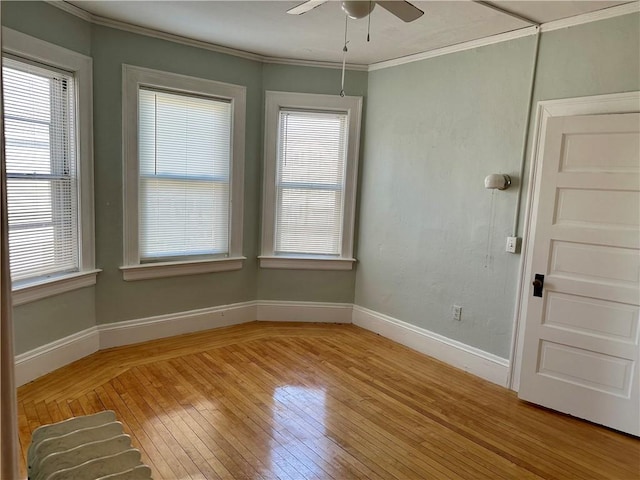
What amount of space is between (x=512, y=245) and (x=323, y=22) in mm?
2132

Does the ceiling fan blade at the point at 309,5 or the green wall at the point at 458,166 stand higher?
the ceiling fan blade at the point at 309,5

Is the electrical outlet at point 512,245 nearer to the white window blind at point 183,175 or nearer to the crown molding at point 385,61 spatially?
the crown molding at point 385,61

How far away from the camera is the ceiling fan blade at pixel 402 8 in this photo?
6.67 feet

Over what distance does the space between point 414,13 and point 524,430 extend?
253 cm

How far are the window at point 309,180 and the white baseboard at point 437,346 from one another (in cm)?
61

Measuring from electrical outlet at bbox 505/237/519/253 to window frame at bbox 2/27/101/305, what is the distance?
3.21 metres

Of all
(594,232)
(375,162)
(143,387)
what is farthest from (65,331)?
(594,232)

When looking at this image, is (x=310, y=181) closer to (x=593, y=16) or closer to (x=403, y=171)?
(x=403, y=171)

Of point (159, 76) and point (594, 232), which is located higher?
point (159, 76)

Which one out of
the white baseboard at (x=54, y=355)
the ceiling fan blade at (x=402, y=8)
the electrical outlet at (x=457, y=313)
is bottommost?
the white baseboard at (x=54, y=355)

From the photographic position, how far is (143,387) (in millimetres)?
3051

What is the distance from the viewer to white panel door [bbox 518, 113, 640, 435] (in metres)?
2.66

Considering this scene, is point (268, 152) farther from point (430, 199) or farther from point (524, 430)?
point (524, 430)

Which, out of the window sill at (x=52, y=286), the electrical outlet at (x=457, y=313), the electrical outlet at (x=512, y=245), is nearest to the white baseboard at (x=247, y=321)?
the electrical outlet at (x=457, y=313)
